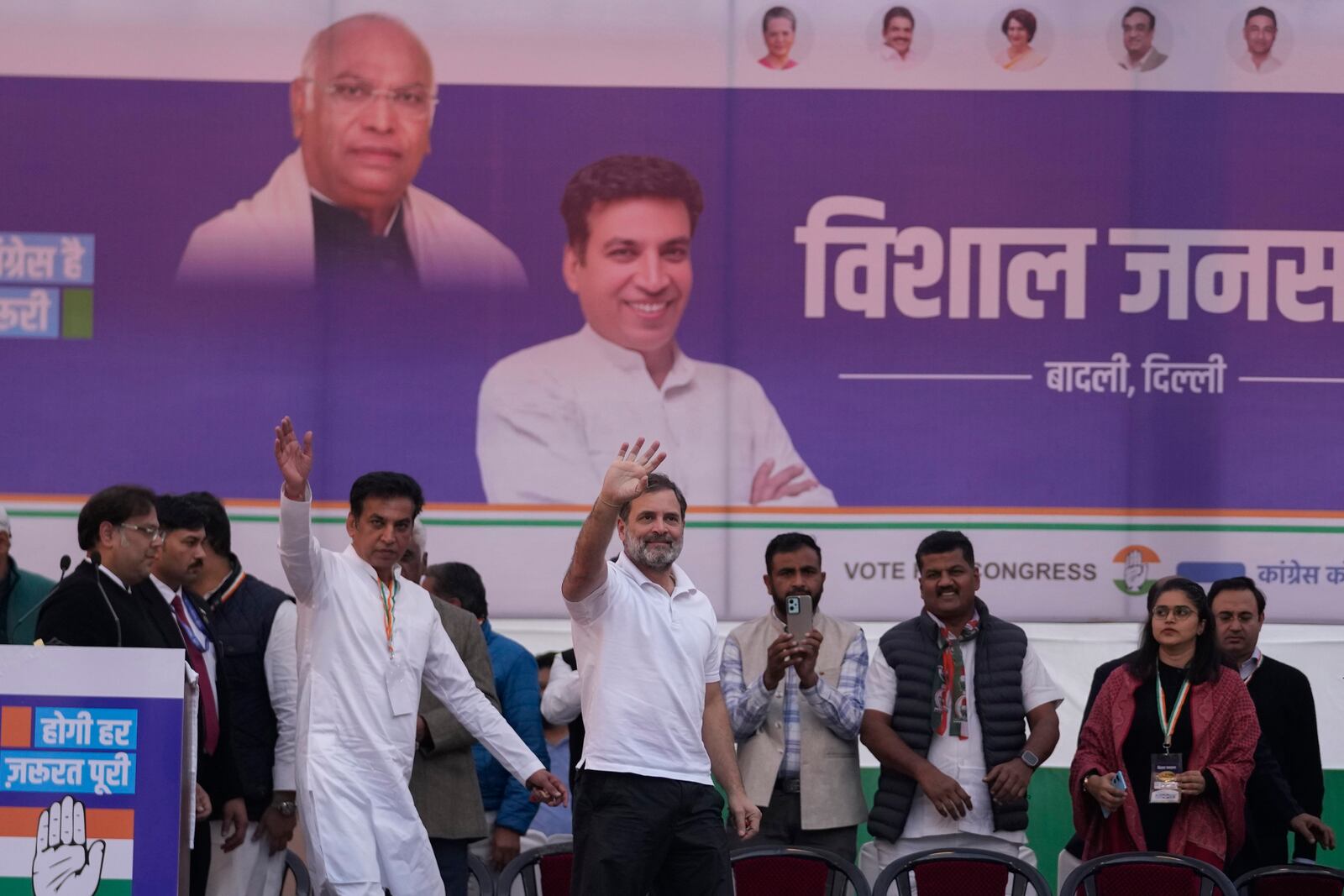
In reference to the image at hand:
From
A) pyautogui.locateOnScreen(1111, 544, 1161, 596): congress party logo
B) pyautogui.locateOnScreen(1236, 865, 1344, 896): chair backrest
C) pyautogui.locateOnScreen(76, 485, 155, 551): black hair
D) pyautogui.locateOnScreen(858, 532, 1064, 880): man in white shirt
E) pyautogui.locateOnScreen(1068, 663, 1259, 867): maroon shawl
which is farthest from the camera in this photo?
pyautogui.locateOnScreen(1111, 544, 1161, 596): congress party logo

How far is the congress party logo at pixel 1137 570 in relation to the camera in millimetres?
6688

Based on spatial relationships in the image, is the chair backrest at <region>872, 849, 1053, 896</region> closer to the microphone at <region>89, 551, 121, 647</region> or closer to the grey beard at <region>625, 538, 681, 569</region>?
the grey beard at <region>625, 538, 681, 569</region>

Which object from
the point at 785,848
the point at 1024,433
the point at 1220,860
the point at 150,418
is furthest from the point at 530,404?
the point at 1220,860

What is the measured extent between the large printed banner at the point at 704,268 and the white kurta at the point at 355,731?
1.90 metres

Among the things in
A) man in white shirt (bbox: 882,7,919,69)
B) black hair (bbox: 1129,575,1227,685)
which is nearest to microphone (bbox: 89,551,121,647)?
black hair (bbox: 1129,575,1227,685)

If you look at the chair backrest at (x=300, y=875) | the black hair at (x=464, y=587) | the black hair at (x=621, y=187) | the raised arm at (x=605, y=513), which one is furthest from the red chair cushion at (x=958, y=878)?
the black hair at (x=621, y=187)

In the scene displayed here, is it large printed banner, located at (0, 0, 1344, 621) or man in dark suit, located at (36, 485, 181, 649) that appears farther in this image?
large printed banner, located at (0, 0, 1344, 621)

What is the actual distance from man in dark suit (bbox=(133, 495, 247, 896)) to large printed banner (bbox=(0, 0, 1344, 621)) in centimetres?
155

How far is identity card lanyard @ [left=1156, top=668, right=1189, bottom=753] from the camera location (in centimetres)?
525

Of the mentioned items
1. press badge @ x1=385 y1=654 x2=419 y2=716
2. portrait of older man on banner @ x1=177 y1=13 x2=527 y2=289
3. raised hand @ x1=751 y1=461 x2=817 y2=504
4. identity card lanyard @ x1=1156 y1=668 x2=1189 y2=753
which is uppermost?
portrait of older man on banner @ x1=177 y1=13 x2=527 y2=289

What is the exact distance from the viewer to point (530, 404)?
22.3ft

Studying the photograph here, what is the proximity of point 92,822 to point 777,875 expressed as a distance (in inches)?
73.2

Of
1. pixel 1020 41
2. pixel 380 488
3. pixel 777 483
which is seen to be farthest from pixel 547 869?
pixel 1020 41

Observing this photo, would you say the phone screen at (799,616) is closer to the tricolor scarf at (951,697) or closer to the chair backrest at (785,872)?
the tricolor scarf at (951,697)
